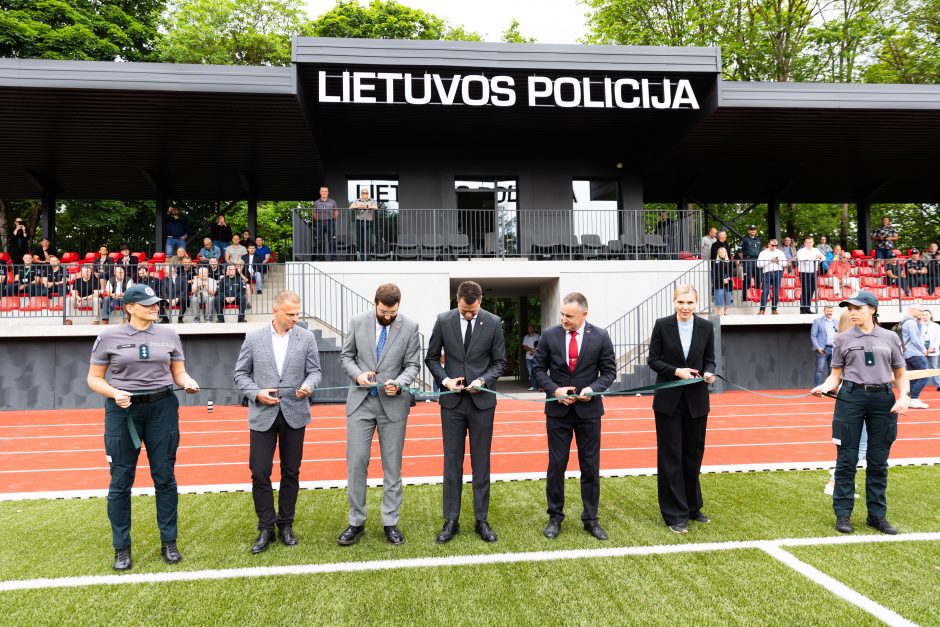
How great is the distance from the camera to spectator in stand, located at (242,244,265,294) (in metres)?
13.2

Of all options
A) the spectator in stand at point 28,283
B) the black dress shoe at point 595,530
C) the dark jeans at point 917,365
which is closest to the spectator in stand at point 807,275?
the dark jeans at point 917,365

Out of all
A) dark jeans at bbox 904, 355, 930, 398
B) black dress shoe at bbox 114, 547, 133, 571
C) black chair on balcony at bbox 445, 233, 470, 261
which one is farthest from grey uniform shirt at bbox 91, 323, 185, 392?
dark jeans at bbox 904, 355, 930, 398

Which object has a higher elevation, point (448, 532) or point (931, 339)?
point (931, 339)

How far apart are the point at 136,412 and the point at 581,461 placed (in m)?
3.34

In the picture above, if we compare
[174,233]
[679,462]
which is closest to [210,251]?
[174,233]

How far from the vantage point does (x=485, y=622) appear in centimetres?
323

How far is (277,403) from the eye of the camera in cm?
443

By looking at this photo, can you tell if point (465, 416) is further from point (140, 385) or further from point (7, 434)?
point (7, 434)

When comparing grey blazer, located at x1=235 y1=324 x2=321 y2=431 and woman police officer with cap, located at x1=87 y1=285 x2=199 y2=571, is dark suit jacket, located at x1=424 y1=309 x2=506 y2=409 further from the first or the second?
woman police officer with cap, located at x1=87 y1=285 x2=199 y2=571

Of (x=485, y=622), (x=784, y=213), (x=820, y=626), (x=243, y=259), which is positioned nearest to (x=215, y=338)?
(x=243, y=259)

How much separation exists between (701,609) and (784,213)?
26.5m

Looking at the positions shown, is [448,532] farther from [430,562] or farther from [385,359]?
[385,359]

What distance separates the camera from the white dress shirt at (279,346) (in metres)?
4.55

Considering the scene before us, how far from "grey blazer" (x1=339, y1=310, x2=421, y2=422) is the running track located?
2.25m
